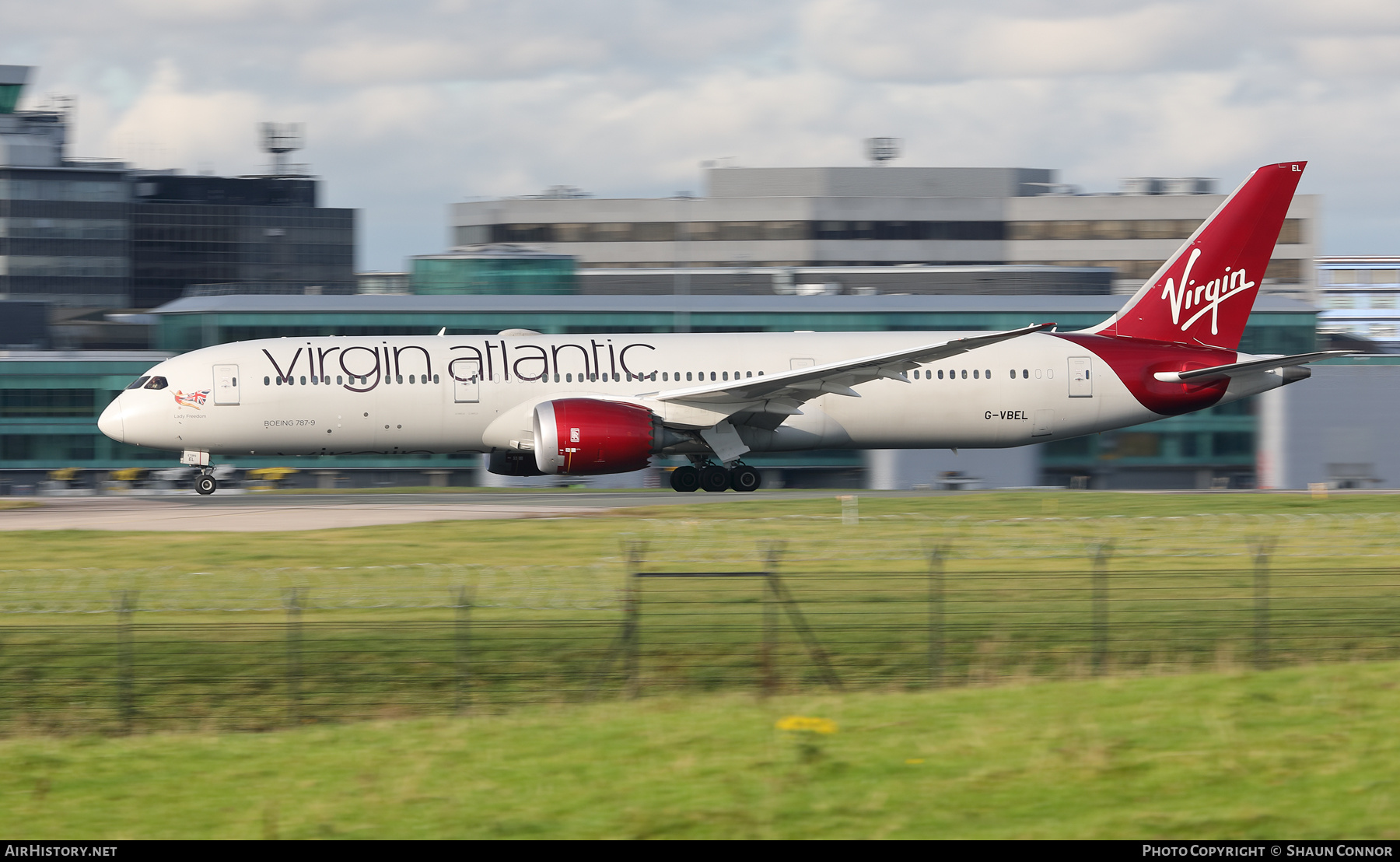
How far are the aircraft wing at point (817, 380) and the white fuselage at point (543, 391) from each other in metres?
0.77

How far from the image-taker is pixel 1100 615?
57.7 ft

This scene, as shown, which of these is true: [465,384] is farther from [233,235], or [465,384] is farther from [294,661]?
[233,235]

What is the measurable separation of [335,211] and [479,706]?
162m

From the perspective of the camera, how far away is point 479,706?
14.9 m

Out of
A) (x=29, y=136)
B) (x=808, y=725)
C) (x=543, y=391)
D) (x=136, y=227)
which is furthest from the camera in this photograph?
(x=136, y=227)

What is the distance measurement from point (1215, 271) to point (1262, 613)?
81.2 feet

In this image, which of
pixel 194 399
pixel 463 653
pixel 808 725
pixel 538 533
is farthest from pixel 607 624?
pixel 194 399

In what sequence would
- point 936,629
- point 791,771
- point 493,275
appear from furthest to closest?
point 493,275
point 936,629
point 791,771

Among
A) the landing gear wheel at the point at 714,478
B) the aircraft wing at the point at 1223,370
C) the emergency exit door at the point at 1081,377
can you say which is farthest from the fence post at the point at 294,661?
the aircraft wing at the point at 1223,370

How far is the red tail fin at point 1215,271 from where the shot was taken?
40.5m

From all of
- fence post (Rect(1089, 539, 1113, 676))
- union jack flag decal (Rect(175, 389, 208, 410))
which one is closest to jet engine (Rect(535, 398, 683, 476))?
union jack flag decal (Rect(175, 389, 208, 410))

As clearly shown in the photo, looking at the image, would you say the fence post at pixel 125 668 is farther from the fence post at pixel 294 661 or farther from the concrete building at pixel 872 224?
the concrete building at pixel 872 224

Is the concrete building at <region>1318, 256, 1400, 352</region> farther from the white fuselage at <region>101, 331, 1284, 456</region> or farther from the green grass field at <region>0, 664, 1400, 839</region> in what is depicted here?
the green grass field at <region>0, 664, 1400, 839</region>

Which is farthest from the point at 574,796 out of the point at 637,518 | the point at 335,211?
the point at 335,211
